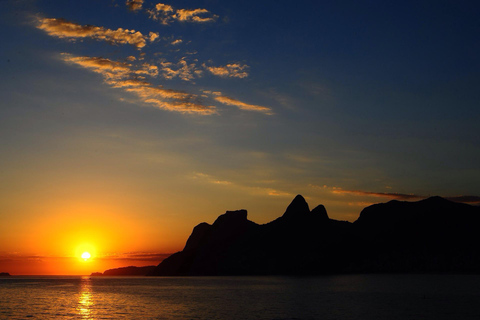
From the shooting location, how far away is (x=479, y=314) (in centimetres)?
7306

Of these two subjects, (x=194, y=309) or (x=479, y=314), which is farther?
(x=194, y=309)

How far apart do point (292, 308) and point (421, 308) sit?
22.6 m

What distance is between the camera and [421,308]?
84.1 m

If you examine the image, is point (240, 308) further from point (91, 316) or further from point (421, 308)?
point (421, 308)

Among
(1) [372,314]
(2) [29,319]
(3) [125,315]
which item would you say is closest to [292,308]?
(1) [372,314]

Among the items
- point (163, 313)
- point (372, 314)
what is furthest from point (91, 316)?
point (372, 314)

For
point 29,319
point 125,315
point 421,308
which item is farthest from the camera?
point 421,308

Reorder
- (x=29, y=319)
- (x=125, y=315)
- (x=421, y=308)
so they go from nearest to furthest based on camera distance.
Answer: (x=29, y=319) < (x=125, y=315) < (x=421, y=308)

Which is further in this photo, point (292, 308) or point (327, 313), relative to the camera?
point (292, 308)

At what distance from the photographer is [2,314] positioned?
7975cm

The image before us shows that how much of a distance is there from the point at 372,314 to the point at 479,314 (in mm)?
16007

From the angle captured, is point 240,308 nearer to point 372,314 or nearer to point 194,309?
point 194,309

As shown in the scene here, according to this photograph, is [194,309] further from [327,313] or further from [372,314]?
[372,314]

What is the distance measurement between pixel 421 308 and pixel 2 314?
7193 centimetres
